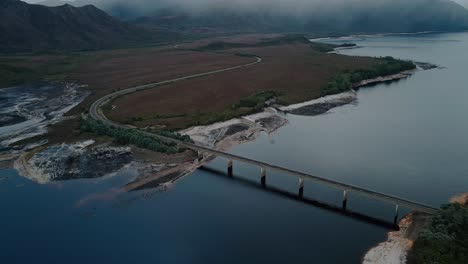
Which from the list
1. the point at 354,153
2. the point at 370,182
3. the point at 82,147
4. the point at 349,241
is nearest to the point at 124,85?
the point at 82,147

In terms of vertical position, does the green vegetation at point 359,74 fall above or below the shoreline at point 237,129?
above

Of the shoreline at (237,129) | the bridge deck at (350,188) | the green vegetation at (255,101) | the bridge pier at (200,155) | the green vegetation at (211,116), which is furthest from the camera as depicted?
the green vegetation at (255,101)

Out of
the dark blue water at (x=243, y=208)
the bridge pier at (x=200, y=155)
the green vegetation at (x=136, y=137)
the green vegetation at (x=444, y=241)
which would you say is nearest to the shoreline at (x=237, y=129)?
the bridge pier at (x=200, y=155)

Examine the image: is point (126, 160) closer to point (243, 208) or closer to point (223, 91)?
point (243, 208)

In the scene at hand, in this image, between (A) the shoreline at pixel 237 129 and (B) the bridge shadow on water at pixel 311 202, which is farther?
(A) the shoreline at pixel 237 129

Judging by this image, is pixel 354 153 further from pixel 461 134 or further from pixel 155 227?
pixel 155 227

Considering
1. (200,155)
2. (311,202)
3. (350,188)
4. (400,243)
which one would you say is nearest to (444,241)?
(400,243)

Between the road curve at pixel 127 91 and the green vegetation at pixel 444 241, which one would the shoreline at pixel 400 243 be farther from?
the road curve at pixel 127 91
